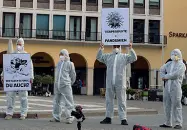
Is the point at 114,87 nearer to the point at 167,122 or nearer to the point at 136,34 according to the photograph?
the point at 167,122

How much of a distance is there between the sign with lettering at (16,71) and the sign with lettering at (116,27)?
255cm

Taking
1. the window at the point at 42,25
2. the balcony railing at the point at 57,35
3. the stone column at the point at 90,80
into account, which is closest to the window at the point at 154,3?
the balcony railing at the point at 57,35

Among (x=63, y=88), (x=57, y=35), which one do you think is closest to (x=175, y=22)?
(x=57, y=35)

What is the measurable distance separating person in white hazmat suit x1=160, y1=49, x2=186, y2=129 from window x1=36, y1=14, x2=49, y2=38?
112 ft

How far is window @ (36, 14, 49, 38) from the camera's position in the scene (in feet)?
148

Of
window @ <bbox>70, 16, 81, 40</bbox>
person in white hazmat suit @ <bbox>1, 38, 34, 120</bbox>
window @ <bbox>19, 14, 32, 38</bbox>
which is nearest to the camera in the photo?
person in white hazmat suit @ <bbox>1, 38, 34, 120</bbox>

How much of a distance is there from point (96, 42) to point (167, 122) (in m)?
34.7

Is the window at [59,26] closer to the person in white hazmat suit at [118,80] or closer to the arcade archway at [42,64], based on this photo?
the arcade archway at [42,64]

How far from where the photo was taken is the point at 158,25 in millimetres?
48625

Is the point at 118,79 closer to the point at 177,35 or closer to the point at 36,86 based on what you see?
the point at 36,86

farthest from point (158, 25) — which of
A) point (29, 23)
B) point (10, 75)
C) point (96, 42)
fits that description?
point (10, 75)

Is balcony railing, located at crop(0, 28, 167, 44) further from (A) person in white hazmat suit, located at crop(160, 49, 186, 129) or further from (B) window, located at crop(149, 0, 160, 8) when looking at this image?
(A) person in white hazmat suit, located at crop(160, 49, 186, 129)

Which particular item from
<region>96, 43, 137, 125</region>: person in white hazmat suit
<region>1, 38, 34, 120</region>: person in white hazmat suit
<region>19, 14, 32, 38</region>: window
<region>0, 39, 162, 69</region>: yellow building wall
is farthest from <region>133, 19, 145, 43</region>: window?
<region>96, 43, 137, 125</region>: person in white hazmat suit

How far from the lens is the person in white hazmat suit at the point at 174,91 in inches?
460
